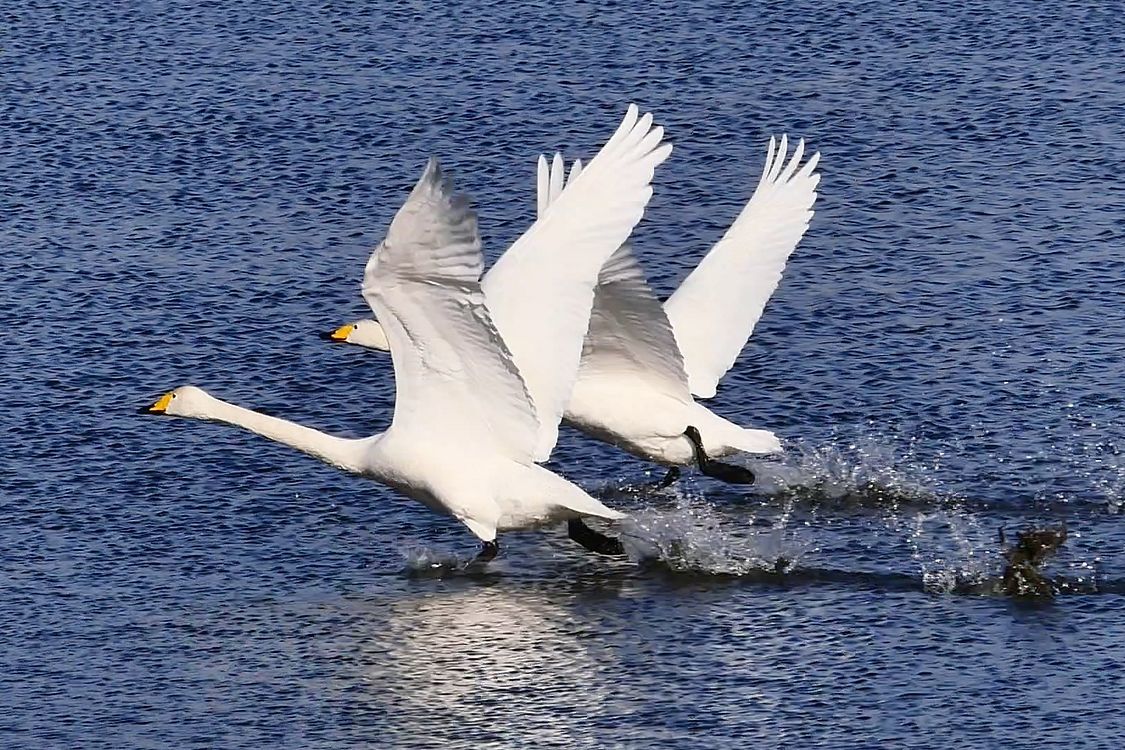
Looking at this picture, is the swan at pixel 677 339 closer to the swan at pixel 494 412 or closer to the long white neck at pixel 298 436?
the swan at pixel 494 412

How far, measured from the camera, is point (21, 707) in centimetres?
1242

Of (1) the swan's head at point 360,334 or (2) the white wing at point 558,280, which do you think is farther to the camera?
(1) the swan's head at point 360,334

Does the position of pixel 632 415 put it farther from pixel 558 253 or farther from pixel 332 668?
pixel 332 668

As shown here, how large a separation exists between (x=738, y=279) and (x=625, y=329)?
135 centimetres

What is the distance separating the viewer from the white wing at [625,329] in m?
14.8

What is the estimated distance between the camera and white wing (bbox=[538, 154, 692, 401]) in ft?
48.6

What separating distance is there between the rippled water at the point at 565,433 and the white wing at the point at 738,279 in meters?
0.62

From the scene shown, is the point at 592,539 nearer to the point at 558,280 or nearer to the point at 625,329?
the point at 558,280

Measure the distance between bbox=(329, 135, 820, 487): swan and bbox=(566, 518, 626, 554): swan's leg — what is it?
135 centimetres

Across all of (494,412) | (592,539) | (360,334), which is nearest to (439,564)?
(592,539)

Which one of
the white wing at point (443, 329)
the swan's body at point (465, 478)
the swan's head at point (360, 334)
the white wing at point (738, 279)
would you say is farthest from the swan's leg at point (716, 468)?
the swan's head at point (360, 334)

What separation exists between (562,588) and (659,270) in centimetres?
534

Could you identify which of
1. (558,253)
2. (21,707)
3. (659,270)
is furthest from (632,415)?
(21,707)

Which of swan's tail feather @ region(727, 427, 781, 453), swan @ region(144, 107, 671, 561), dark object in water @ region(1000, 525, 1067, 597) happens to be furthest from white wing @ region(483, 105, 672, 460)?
dark object in water @ region(1000, 525, 1067, 597)
